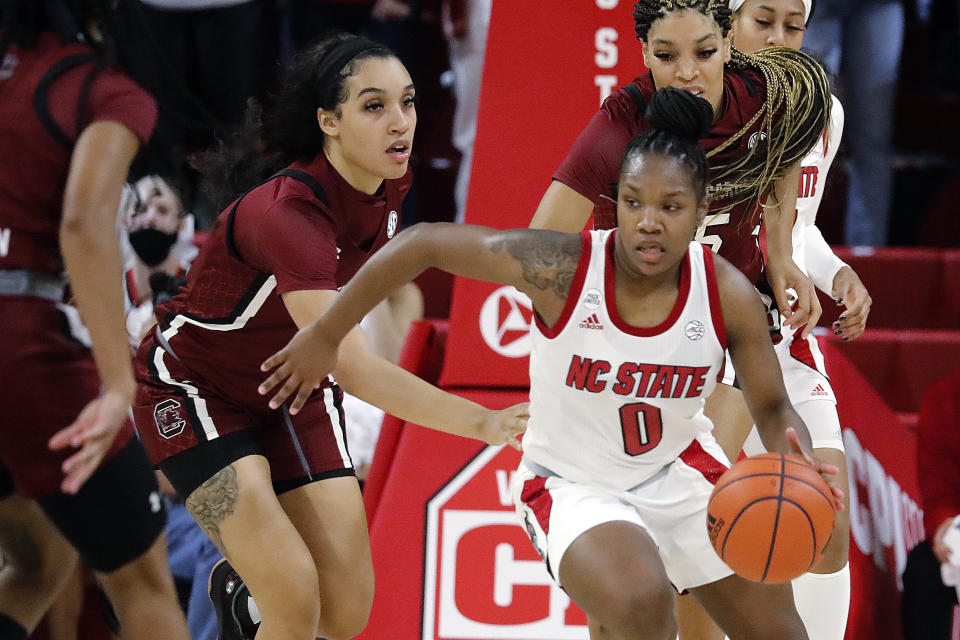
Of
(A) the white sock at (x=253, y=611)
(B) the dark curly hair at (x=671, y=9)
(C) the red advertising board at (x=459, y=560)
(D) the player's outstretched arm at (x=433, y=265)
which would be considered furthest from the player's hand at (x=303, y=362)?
(C) the red advertising board at (x=459, y=560)

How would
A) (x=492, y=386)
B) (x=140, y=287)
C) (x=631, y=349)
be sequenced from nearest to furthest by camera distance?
(x=631, y=349) < (x=492, y=386) < (x=140, y=287)

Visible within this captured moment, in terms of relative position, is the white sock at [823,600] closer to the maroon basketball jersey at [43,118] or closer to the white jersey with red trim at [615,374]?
the white jersey with red trim at [615,374]

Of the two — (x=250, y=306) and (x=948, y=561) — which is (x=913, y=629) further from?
(x=250, y=306)

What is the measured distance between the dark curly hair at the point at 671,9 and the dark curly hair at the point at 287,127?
0.69 m

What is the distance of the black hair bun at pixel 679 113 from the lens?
2865mm

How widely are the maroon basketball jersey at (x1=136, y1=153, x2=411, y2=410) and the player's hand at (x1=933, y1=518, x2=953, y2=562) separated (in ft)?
6.73

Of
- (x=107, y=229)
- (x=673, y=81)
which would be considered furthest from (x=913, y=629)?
(x=107, y=229)

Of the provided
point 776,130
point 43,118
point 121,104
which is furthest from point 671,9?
point 43,118

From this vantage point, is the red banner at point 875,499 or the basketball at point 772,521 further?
the red banner at point 875,499

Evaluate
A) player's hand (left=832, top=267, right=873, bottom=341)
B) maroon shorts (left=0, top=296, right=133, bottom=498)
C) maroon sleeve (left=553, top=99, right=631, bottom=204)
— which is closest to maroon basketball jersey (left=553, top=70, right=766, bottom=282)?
maroon sleeve (left=553, top=99, right=631, bottom=204)

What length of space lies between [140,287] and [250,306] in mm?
1710

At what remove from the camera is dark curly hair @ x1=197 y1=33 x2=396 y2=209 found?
342 cm

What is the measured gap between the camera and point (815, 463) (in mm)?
2818

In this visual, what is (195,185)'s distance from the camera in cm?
593
